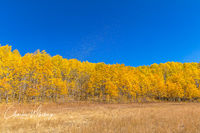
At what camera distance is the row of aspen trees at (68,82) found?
2767 centimetres

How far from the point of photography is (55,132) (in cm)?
645

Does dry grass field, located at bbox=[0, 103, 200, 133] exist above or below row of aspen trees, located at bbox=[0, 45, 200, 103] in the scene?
below

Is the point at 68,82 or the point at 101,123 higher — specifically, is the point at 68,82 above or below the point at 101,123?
above

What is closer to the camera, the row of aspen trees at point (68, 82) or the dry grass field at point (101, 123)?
the dry grass field at point (101, 123)

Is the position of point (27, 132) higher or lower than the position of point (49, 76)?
lower

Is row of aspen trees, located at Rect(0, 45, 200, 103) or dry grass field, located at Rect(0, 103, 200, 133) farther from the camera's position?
row of aspen trees, located at Rect(0, 45, 200, 103)

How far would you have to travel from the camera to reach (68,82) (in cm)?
3962

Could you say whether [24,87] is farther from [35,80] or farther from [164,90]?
[164,90]

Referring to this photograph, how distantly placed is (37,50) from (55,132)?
128 ft

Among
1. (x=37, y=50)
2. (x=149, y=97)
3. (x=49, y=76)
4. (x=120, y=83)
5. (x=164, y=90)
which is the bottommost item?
(x=149, y=97)

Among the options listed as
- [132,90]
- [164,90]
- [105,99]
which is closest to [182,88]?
[164,90]

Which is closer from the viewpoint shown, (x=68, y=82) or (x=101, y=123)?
(x=101, y=123)

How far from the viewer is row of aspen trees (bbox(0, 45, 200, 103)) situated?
27.7m

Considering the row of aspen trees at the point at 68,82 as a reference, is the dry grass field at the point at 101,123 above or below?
below
